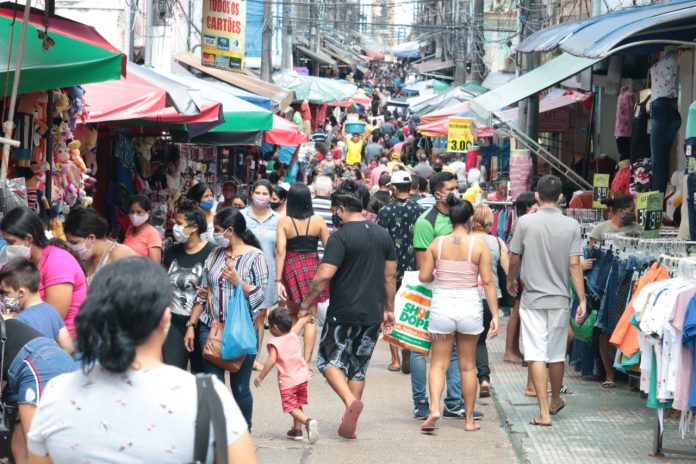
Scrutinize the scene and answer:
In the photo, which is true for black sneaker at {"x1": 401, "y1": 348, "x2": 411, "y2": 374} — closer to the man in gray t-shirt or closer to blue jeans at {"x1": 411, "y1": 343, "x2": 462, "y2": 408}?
blue jeans at {"x1": 411, "y1": 343, "x2": 462, "y2": 408}

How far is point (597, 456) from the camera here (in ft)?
26.8

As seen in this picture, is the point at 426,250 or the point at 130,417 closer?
the point at 130,417

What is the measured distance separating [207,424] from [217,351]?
4.66m

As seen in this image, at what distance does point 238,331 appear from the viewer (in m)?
7.71

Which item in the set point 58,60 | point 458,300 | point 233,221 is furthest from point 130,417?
point 458,300

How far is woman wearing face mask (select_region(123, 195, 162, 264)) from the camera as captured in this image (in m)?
9.23

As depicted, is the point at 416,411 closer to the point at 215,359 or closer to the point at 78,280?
the point at 215,359

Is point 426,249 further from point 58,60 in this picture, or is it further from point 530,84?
point 530,84

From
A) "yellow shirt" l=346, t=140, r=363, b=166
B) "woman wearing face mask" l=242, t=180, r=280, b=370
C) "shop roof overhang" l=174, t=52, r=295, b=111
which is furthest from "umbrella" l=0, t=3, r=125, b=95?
"yellow shirt" l=346, t=140, r=363, b=166

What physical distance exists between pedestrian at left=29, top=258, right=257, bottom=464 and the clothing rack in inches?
199

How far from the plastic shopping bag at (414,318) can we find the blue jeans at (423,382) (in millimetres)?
370

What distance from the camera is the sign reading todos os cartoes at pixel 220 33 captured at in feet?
66.6

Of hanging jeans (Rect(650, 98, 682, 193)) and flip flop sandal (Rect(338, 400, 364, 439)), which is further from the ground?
hanging jeans (Rect(650, 98, 682, 193))

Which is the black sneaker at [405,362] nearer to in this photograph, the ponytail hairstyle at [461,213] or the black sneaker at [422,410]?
the black sneaker at [422,410]
